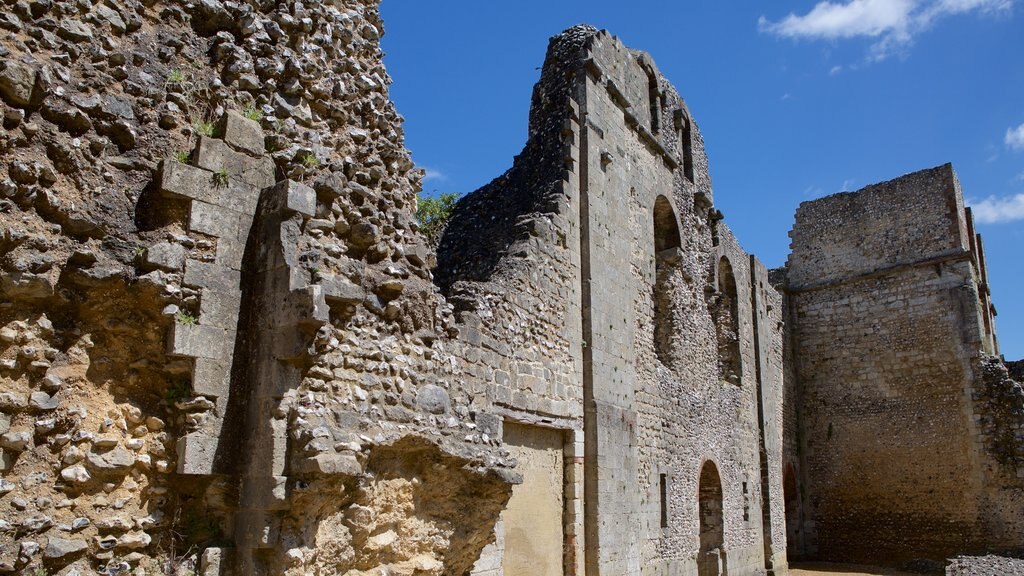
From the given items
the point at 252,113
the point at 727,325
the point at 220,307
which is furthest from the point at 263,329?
the point at 727,325

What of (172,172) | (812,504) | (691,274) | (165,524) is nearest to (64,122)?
(172,172)

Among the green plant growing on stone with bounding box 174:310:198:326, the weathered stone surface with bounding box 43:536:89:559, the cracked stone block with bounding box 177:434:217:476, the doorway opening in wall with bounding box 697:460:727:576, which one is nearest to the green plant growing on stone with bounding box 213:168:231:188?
the green plant growing on stone with bounding box 174:310:198:326

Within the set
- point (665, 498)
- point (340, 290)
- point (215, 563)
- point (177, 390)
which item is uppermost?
point (340, 290)

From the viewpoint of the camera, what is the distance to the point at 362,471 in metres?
4.52

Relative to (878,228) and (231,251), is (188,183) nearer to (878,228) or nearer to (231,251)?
(231,251)

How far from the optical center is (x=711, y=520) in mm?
14086

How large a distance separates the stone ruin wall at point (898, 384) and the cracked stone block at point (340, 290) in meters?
17.8

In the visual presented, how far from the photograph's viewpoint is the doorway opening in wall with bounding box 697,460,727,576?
13.6m

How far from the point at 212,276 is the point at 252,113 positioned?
3.59 feet

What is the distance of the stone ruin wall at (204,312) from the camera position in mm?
3785

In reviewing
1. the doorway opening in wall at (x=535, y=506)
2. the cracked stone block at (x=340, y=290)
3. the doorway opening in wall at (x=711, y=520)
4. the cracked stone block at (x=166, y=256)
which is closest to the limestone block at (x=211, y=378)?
the cracked stone block at (x=166, y=256)

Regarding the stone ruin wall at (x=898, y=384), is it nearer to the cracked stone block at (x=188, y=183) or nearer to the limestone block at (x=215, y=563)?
the limestone block at (x=215, y=563)

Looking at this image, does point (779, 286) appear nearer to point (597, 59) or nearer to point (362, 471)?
point (597, 59)

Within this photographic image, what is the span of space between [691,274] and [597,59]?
464 centimetres
